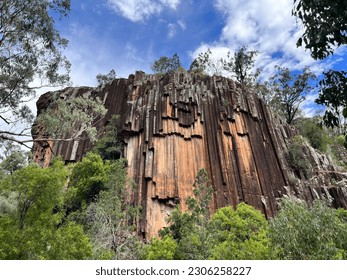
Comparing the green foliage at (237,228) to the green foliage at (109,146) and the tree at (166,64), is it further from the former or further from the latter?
the tree at (166,64)

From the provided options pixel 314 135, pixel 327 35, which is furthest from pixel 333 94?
pixel 314 135

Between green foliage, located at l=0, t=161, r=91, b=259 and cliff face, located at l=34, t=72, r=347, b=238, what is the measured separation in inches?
363

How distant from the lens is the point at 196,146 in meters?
25.0

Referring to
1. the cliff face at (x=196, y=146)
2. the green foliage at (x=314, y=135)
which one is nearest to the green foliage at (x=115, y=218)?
the cliff face at (x=196, y=146)

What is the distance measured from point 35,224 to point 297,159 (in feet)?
81.3

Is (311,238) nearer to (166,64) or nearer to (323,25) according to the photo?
(323,25)

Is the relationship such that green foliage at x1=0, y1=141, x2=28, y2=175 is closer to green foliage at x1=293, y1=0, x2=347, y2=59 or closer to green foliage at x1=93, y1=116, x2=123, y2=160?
green foliage at x1=93, y1=116, x2=123, y2=160

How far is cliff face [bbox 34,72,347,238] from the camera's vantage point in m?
22.6

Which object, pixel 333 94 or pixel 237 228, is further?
pixel 237 228

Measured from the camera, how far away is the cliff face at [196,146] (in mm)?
22562

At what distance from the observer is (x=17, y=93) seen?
13.7 m

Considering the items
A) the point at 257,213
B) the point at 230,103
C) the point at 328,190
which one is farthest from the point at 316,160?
the point at 257,213

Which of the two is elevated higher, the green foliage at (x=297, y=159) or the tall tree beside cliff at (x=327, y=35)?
the green foliage at (x=297, y=159)

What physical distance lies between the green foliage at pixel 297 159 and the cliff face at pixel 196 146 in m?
0.67
